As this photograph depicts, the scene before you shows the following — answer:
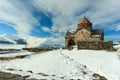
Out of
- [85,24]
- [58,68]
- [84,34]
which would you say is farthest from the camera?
[85,24]

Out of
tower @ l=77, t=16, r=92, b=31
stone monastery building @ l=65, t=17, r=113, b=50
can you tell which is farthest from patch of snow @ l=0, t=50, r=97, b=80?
tower @ l=77, t=16, r=92, b=31

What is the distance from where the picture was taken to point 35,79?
323 inches

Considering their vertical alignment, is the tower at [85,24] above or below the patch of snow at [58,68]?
above

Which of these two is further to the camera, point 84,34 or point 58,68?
point 84,34

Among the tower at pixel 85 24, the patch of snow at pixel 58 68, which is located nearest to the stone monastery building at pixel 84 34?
the tower at pixel 85 24

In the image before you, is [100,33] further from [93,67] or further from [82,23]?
[93,67]

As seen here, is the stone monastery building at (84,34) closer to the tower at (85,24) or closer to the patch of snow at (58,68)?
the tower at (85,24)

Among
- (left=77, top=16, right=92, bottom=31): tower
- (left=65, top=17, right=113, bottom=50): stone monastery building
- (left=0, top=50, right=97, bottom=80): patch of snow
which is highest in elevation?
(left=77, top=16, right=92, bottom=31): tower

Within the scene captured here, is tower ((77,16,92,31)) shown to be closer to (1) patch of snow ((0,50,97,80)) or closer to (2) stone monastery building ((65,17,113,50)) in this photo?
(2) stone monastery building ((65,17,113,50))

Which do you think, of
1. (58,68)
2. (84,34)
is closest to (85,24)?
(84,34)

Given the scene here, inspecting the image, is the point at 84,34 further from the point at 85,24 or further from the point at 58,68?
the point at 58,68

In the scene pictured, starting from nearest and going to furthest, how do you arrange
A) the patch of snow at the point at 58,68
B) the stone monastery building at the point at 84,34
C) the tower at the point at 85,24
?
the patch of snow at the point at 58,68
the stone monastery building at the point at 84,34
the tower at the point at 85,24

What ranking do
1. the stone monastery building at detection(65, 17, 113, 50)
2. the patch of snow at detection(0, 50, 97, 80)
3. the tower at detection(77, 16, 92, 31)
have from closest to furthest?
the patch of snow at detection(0, 50, 97, 80)
the stone monastery building at detection(65, 17, 113, 50)
the tower at detection(77, 16, 92, 31)

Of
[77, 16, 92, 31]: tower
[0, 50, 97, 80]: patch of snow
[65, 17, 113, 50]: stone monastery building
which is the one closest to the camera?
[0, 50, 97, 80]: patch of snow
